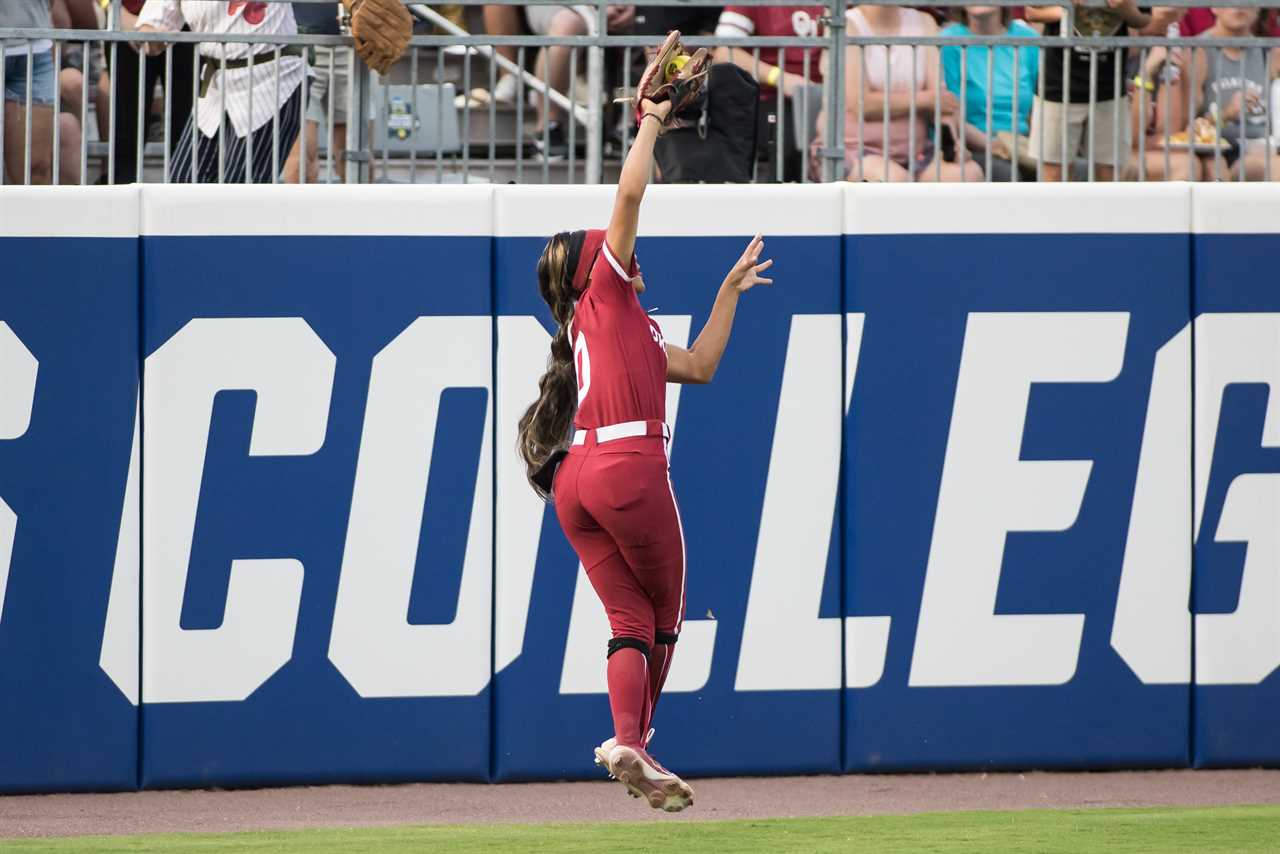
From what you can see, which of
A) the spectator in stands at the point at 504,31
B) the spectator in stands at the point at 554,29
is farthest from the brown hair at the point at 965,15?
the spectator in stands at the point at 504,31

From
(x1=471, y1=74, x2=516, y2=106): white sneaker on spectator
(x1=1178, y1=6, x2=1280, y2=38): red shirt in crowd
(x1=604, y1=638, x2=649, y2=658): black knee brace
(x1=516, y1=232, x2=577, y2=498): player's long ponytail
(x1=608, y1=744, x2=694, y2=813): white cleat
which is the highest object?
(x1=1178, y1=6, x2=1280, y2=38): red shirt in crowd

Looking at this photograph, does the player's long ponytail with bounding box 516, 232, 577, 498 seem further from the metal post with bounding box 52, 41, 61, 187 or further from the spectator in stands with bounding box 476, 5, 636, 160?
the spectator in stands with bounding box 476, 5, 636, 160

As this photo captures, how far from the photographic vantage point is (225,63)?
6926 mm

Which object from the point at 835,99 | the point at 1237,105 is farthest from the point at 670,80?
the point at 1237,105

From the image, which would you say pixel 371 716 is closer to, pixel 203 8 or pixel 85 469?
pixel 85 469

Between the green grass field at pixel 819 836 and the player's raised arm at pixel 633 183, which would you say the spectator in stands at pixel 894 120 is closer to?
the player's raised arm at pixel 633 183

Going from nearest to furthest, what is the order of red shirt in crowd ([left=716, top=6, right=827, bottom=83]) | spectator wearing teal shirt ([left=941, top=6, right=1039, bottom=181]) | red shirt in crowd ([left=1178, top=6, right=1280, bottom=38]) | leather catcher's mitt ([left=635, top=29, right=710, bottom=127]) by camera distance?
leather catcher's mitt ([left=635, top=29, right=710, bottom=127]), spectator wearing teal shirt ([left=941, top=6, right=1039, bottom=181]), red shirt in crowd ([left=716, top=6, right=827, bottom=83]), red shirt in crowd ([left=1178, top=6, right=1280, bottom=38])

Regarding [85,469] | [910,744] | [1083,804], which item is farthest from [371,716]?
[1083,804]

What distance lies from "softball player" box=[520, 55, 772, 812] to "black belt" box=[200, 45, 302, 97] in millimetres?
2384

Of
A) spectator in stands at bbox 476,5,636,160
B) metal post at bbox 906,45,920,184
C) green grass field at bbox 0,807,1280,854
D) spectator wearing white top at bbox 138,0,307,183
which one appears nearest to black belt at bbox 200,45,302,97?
spectator wearing white top at bbox 138,0,307,183

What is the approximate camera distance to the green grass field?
575 centimetres

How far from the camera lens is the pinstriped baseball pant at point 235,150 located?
700 centimetres

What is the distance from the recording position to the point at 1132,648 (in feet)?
23.5

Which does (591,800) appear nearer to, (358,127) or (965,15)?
(358,127)
